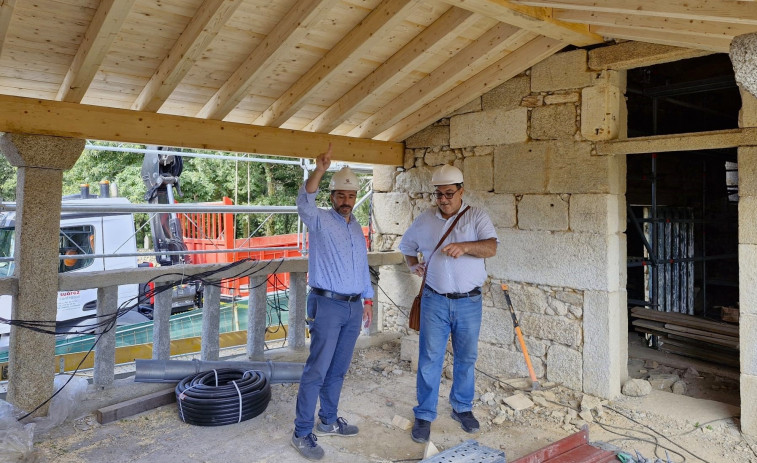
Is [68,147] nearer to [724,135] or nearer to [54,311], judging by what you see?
[54,311]

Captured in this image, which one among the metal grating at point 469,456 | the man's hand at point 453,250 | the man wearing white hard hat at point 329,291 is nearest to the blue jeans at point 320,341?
the man wearing white hard hat at point 329,291

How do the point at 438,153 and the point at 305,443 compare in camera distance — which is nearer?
the point at 305,443

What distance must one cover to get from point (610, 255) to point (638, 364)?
1542mm

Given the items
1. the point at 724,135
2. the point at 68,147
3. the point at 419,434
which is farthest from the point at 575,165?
the point at 68,147

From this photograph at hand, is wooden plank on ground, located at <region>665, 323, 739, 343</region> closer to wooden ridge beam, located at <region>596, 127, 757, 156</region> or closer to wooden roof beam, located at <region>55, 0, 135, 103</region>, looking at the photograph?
wooden ridge beam, located at <region>596, 127, 757, 156</region>

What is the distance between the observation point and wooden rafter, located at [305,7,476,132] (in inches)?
159

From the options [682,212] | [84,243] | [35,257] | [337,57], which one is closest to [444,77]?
[337,57]

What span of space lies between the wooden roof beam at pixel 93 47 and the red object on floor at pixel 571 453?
3.33 meters

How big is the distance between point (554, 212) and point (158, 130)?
327 cm

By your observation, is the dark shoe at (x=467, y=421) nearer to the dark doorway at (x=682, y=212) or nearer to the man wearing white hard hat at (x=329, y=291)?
the man wearing white hard hat at (x=329, y=291)

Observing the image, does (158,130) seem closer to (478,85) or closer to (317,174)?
(317,174)

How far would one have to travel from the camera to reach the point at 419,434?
388 cm

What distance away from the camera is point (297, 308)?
5.55m

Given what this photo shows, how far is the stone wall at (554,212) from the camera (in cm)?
458
